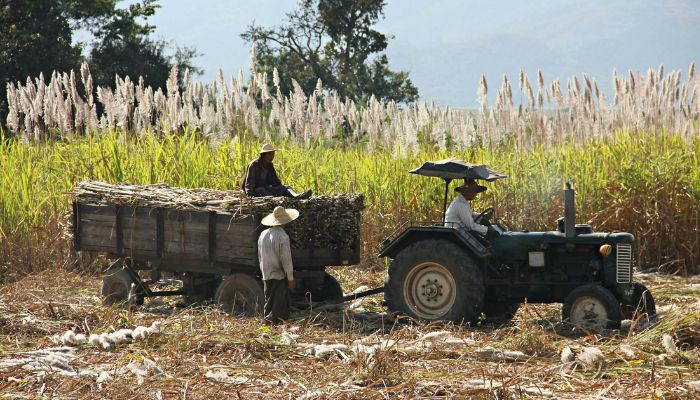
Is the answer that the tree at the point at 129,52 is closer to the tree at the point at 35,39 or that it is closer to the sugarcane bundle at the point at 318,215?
the tree at the point at 35,39

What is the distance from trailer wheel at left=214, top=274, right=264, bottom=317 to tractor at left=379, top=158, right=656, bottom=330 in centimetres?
123

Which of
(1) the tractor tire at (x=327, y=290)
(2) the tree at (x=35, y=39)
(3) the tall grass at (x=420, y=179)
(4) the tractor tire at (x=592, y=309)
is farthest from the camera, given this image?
(2) the tree at (x=35, y=39)

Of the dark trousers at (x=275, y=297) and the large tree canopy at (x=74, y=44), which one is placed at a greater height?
the large tree canopy at (x=74, y=44)

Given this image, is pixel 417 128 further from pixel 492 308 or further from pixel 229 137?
pixel 492 308

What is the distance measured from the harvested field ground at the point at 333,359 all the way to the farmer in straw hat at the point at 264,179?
1.20 metres

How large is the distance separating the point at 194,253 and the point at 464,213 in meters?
2.55

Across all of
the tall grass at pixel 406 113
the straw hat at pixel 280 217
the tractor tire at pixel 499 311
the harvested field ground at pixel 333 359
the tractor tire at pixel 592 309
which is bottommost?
the harvested field ground at pixel 333 359

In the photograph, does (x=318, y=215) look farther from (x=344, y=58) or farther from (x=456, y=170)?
(x=344, y=58)

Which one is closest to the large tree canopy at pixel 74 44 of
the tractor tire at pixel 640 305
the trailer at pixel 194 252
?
the trailer at pixel 194 252

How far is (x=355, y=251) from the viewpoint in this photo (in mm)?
10062

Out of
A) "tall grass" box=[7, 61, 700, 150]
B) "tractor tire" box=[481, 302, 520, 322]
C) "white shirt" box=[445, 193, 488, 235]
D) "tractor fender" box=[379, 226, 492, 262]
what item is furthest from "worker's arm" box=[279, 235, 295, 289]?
"tall grass" box=[7, 61, 700, 150]

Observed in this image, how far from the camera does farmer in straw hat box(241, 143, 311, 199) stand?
10.1 m

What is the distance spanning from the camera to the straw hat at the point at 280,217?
9211mm

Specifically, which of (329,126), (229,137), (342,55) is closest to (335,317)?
(229,137)
